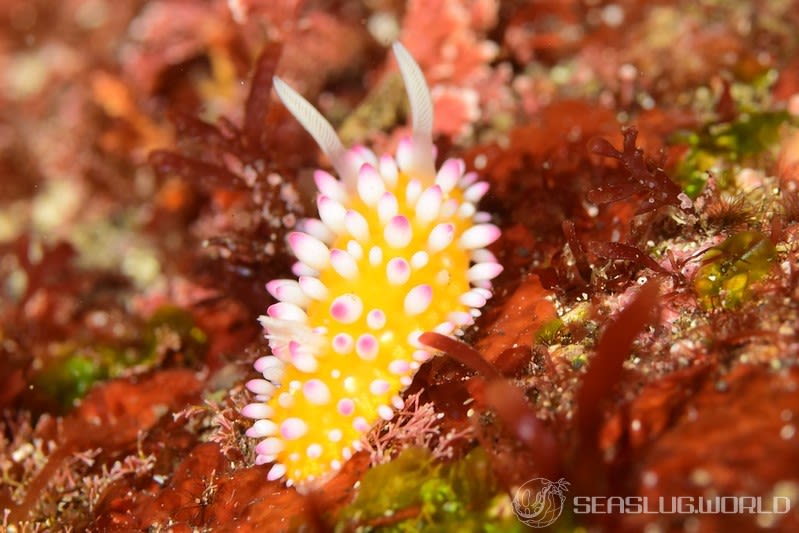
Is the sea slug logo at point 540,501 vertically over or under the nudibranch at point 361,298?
under

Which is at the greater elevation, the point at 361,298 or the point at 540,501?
the point at 361,298

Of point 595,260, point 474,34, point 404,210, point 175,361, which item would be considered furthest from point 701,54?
point 175,361

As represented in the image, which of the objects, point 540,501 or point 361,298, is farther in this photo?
point 361,298

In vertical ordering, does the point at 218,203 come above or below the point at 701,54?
below

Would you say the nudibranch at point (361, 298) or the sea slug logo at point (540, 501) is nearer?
the sea slug logo at point (540, 501)

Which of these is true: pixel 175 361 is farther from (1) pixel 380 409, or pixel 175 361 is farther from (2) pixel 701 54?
(2) pixel 701 54
